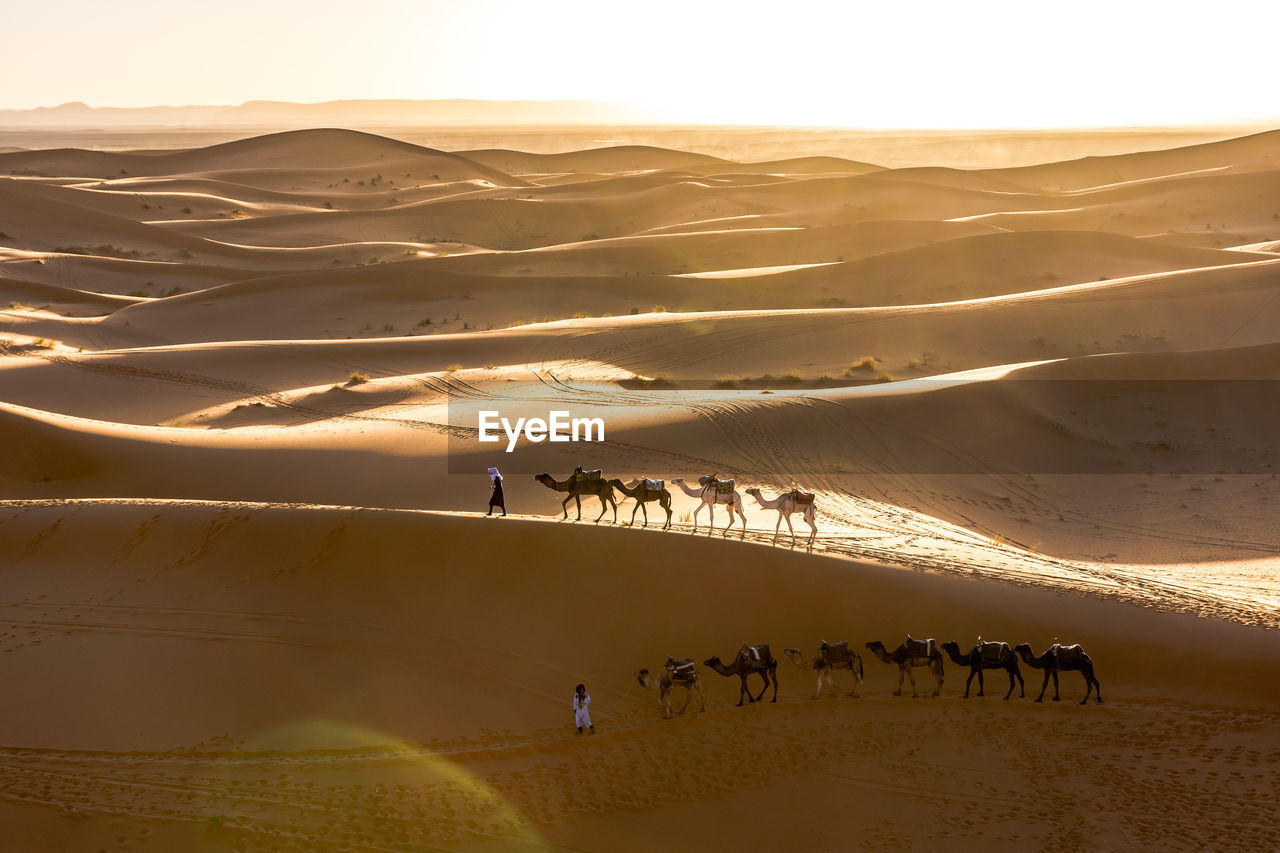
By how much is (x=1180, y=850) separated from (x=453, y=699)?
657cm

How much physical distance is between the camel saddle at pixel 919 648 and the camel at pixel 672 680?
2181 mm

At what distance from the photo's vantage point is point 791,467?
1727 cm

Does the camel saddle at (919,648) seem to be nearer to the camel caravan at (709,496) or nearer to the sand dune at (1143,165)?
the camel caravan at (709,496)

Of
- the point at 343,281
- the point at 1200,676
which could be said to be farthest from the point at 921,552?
the point at 343,281

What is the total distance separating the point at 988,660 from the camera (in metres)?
9.76

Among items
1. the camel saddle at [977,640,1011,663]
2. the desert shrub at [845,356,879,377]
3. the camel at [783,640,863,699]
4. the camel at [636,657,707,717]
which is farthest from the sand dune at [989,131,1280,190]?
the camel at [636,657,707,717]

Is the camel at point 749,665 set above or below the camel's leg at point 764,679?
above

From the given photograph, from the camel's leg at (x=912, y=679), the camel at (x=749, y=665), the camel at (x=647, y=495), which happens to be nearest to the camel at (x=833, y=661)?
the camel at (x=749, y=665)

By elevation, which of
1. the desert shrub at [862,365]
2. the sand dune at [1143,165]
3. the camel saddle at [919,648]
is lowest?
the camel saddle at [919,648]

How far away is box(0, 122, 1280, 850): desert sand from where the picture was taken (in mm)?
8273

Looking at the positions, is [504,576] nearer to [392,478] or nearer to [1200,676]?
[392,478]

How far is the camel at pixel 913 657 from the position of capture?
32.1 ft

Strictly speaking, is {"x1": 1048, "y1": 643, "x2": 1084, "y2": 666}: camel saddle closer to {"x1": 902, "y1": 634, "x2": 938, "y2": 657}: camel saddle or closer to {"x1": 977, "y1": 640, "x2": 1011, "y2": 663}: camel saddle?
{"x1": 977, "y1": 640, "x2": 1011, "y2": 663}: camel saddle

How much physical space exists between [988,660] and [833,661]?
1.59 meters
